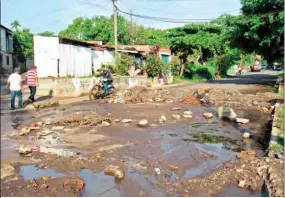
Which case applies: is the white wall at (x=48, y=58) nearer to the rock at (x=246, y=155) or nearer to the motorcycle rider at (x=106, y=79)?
the motorcycle rider at (x=106, y=79)

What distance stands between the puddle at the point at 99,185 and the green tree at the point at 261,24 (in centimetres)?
1416

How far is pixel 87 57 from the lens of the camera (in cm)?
1805

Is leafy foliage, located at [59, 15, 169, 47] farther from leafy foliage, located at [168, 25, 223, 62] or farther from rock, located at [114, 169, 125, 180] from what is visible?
rock, located at [114, 169, 125, 180]

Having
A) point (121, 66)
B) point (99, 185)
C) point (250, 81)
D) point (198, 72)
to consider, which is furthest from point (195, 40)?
point (99, 185)

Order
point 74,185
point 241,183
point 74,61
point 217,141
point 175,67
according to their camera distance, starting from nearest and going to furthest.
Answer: point 74,185, point 241,183, point 217,141, point 74,61, point 175,67

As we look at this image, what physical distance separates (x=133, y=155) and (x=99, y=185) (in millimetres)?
1639

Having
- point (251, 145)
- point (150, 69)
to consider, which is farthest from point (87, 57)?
point (251, 145)

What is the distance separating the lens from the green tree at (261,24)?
16531 mm

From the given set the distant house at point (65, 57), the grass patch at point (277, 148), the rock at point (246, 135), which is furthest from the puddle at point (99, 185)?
the distant house at point (65, 57)

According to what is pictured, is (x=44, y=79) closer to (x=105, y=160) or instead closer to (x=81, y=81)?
(x=81, y=81)

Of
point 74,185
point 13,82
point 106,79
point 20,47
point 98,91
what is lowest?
point 74,185

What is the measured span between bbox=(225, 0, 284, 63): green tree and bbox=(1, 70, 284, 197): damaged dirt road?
25.8 ft

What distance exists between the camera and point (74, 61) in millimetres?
16891

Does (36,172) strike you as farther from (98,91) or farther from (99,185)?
(98,91)
